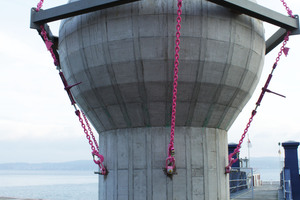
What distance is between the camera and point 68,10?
31.7ft

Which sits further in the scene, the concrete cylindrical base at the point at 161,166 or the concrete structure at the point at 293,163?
the concrete structure at the point at 293,163

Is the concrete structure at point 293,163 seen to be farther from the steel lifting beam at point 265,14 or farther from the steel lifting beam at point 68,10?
the steel lifting beam at point 68,10

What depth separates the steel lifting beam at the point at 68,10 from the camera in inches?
362

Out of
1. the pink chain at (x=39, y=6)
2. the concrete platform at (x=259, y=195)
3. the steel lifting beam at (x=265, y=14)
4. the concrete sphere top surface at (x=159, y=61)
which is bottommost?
the concrete platform at (x=259, y=195)

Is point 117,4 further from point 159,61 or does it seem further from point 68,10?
point 159,61

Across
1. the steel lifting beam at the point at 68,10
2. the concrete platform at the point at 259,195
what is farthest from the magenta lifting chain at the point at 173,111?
the concrete platform at the point at 259,195

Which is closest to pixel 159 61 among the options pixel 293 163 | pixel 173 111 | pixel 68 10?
pixel 173 111

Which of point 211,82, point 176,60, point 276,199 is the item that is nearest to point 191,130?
point 211,82

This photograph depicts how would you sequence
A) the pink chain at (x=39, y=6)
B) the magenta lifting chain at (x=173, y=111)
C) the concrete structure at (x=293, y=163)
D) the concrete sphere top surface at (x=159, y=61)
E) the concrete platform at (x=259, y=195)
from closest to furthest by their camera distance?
the magenta lifting chain at (x=173, y=111) < the concrete sphere top surface at (x=159, y=61) < the pink chain at (x=39, y=6) < the concrete platform at (x=259, y=195) < the concrete structure at (x=293, y=163)

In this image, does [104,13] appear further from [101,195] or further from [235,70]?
[101,195]

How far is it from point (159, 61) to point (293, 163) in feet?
46.5

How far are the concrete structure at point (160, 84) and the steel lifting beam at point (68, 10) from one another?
1.71ft

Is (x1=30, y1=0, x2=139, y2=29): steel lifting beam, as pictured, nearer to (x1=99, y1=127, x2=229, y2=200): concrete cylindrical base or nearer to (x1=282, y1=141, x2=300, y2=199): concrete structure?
(x1=99, y1=127, x2=229, y2=200): concrete cylindrical base

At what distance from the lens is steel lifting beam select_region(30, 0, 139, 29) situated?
919 cm
